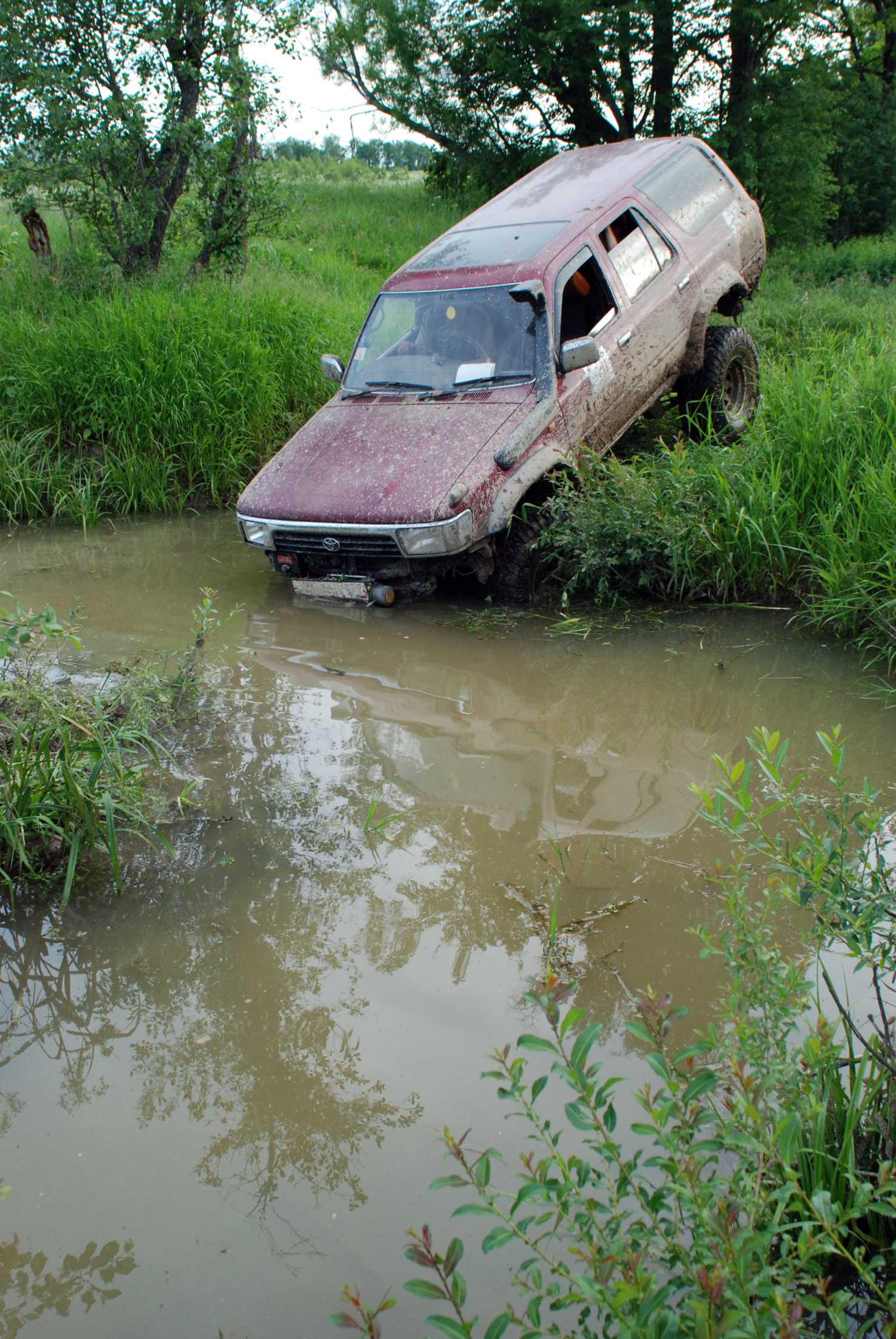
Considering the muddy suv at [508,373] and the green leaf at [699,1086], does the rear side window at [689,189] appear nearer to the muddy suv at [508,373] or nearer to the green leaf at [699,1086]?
the muddy suv at [508,373]

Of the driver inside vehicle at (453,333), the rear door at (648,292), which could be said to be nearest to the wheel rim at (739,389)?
the rear door at (648,292)

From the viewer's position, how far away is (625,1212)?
1.24 metres

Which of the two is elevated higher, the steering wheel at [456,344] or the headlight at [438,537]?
the steering wheel at [456,344]

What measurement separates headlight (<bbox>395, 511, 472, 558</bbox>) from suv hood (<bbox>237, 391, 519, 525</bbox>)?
0.06 meters

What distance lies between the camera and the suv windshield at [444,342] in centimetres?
545

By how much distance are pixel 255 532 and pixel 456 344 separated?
5.64 feet

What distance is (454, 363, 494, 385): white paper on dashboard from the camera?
545 centimetres

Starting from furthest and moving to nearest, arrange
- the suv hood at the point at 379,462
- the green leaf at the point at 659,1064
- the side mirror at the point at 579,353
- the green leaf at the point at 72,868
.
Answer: the side mirror at the point at 579,353 → the suv hood at the point at 379,462 → the green leaf at the point at 72,868 → the green leaf at the point at 659,1064

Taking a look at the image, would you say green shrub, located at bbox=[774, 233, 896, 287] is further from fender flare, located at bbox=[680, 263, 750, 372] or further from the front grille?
the front grille

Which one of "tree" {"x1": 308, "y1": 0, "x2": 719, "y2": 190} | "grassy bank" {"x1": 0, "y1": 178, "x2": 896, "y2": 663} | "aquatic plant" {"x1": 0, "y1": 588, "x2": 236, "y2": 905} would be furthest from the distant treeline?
"aquatic plant" {"x1": 0, "y1": 588, "x2": 236, "y2": 905}

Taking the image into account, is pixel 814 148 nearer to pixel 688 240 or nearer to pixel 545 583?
pixel 688 240

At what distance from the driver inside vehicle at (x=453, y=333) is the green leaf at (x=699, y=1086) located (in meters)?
4.85

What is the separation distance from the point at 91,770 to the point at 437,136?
1982cm

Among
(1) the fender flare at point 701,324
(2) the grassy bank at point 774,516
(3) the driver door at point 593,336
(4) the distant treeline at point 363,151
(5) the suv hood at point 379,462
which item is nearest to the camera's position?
(2) the grassy bank at point 774,516
